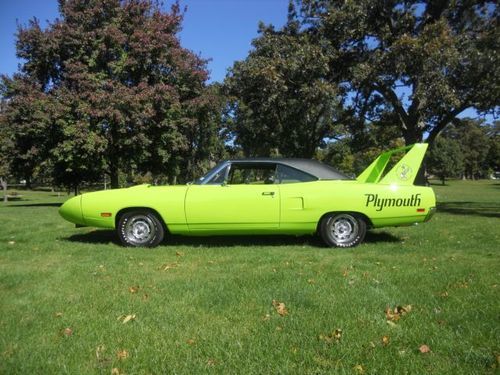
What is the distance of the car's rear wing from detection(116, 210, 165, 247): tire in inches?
137

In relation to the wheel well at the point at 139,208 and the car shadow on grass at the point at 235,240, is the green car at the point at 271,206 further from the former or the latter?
the car shadow on grass at the point at 235,240

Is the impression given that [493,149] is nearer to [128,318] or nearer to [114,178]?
[114,178]

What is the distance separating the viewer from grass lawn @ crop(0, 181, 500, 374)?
Result: 126 inches

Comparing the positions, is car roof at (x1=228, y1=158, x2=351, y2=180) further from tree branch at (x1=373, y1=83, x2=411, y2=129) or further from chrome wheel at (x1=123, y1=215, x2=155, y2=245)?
tree branch at (x1=373, y1=83, x2=411, y2=129)

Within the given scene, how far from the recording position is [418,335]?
3576 mm

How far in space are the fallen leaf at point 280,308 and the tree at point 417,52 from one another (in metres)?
10.8

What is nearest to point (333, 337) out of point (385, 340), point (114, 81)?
point (385, 340)

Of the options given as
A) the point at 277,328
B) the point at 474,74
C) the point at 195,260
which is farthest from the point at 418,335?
the point at 474,74

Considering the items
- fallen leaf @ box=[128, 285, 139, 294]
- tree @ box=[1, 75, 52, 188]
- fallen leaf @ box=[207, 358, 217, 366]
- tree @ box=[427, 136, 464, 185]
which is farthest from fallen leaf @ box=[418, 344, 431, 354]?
tree @ box=[427, 136, 464, 185]

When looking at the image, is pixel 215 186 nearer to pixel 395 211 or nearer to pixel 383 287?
pixel 395 211

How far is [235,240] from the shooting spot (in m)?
8.07

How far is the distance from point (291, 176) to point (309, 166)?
36 centimetres

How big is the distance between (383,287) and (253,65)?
37.5 ft

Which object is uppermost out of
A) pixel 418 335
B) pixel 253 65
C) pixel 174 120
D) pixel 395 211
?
pixel 253 65
